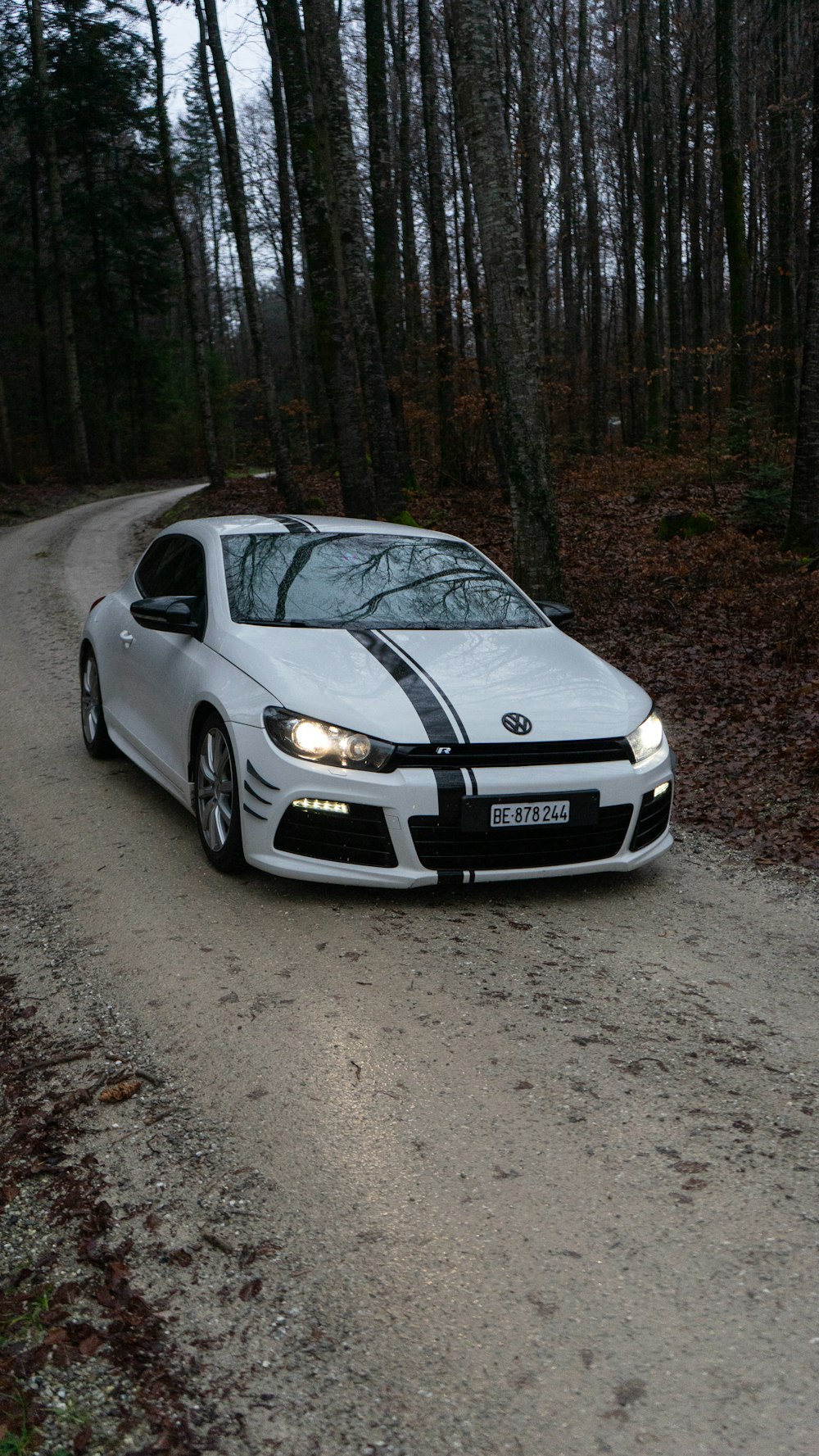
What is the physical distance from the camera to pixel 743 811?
689cm

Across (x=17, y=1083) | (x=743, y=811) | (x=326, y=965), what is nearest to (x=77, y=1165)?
(x=17, y=1083)

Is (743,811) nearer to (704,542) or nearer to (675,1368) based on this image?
(675,1368)

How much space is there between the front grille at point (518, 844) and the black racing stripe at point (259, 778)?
605mm

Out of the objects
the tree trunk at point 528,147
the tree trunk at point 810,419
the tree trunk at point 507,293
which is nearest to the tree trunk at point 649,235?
the tree trunk at point 528,147

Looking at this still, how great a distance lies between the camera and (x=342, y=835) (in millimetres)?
4930

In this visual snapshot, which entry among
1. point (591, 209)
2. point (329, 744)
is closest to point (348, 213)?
point (329, 744)

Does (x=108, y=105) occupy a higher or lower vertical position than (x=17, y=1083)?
higher

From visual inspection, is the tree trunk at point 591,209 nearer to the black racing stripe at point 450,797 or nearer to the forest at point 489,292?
the forest at point 489,292

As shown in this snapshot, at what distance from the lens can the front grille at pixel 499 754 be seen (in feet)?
16.1

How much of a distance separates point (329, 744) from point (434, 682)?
2.21ft

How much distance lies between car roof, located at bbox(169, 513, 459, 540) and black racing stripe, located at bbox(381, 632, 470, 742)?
1.29 metres

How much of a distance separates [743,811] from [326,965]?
3.37 m

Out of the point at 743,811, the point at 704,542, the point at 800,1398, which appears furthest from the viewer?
the point at 704,542

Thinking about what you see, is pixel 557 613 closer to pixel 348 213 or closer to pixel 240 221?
pixel 348 213
